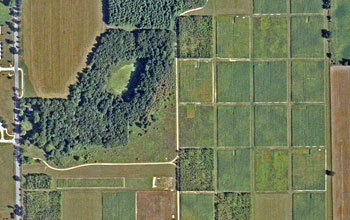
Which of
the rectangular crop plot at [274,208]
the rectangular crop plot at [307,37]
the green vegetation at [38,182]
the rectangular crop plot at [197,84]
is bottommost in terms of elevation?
the rectangular crop plot at [274,208]

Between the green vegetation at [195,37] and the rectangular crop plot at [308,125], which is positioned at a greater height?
the green vegetation at [195,37]

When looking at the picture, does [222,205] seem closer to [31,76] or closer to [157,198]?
[157,198]

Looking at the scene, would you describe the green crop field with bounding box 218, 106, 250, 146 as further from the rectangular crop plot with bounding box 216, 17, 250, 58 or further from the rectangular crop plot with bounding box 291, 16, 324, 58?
the rectangular crop plot with bounding box 291, 16, 324, 58

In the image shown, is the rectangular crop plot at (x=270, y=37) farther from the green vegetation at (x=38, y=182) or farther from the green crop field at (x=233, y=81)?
the green vegetation at (x=38, y=182)

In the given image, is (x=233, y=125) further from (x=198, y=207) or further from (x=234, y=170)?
(x=198, y=207)

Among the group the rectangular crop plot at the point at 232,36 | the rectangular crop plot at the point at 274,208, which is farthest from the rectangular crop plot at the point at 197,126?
the rectangular crop plot at the point at 274,208

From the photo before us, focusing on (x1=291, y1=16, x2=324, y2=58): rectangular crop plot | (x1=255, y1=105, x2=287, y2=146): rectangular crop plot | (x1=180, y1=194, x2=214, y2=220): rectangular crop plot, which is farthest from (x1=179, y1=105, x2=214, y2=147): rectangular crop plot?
(x1=291, y1=16, x2=324, y2=58): rectangular crop plot
